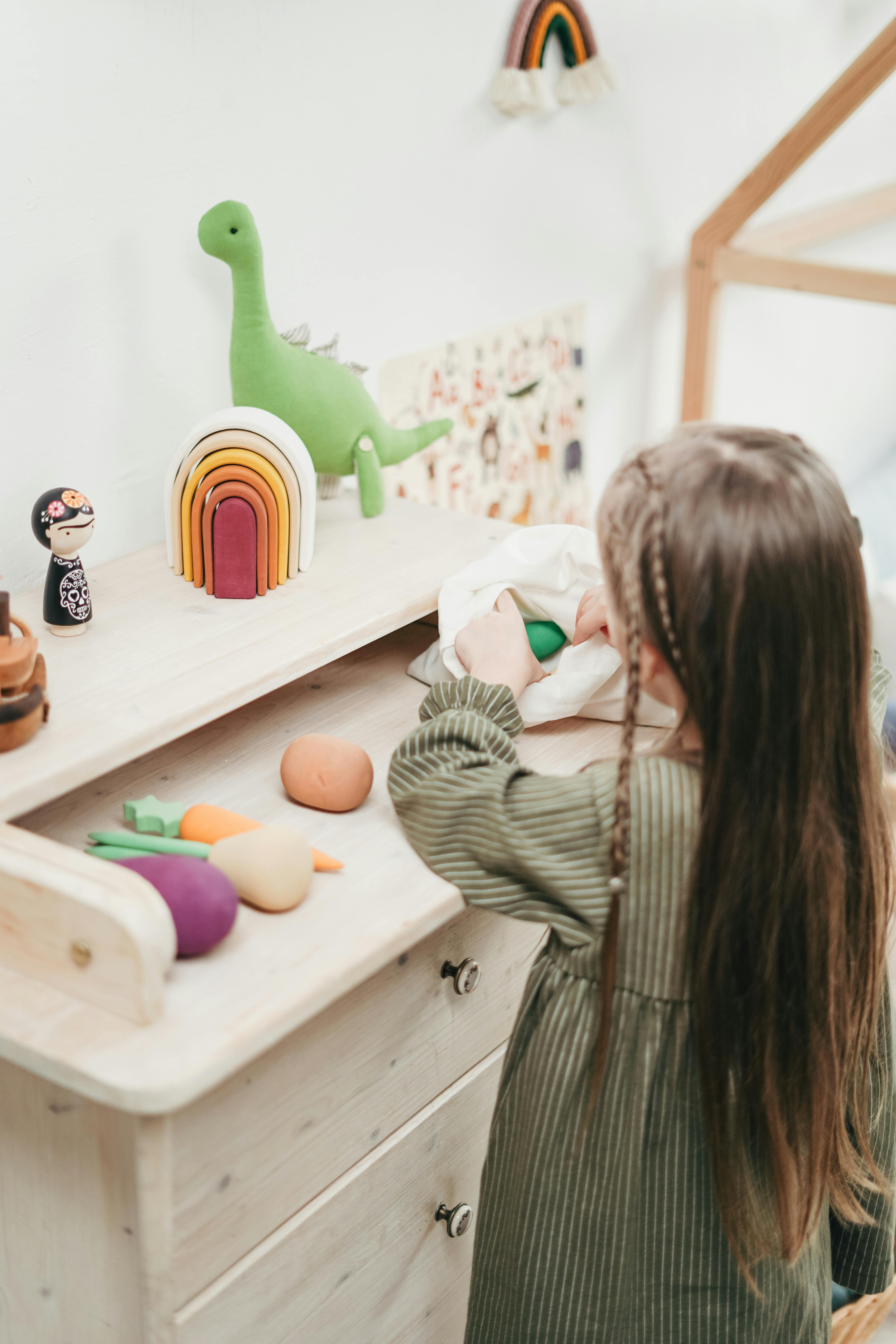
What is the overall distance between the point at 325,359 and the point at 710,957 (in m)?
0.64

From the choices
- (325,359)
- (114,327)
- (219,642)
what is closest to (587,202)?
(325,359)

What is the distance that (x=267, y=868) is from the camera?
676 mm

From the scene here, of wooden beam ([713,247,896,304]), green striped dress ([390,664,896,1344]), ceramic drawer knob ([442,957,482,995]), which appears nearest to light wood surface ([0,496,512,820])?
green striped dress ([390,664,896,1344])

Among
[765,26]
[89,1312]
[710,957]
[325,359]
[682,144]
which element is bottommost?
[89,1312]

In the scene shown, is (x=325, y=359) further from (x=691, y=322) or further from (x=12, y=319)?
(x=691, y=322)

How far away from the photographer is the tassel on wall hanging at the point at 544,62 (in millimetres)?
1334

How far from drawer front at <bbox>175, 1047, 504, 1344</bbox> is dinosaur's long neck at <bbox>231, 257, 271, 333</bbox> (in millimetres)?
617

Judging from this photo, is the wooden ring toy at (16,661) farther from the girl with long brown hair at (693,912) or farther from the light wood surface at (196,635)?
the girl with long brown hair at (693,912)

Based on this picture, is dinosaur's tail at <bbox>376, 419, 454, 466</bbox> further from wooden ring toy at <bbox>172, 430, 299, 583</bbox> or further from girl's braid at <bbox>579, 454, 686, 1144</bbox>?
girl's braid at <bbox>579, 454, 686, 1144</bbox>

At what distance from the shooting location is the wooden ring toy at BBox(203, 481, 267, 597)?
2.97 feet

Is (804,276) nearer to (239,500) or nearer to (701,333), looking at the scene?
(701,333)

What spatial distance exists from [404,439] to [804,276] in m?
0.69

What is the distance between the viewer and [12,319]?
3.02ft

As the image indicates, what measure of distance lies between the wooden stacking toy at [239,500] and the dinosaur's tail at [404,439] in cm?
18
